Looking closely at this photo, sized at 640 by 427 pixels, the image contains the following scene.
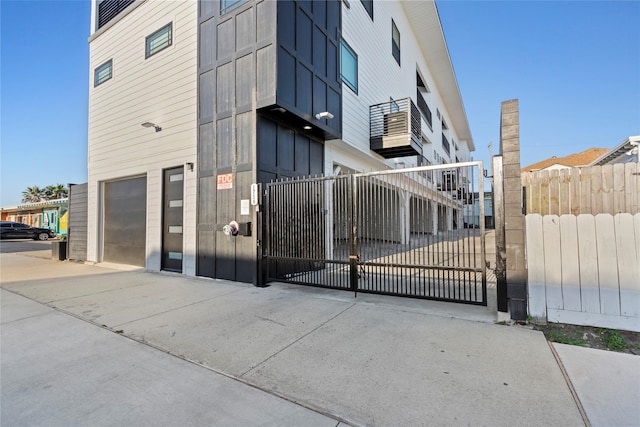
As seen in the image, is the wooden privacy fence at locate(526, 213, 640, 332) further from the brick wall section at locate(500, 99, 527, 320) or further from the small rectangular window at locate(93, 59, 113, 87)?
the small rectangular window at locate(93, 59, 113, 87)

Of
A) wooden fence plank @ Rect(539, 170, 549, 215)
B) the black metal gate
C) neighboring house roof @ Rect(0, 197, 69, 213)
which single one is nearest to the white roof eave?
the black metal gate

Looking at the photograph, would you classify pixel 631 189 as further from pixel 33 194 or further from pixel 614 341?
pixel 33 194

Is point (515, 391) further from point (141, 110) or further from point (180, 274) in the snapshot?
point (141, 110)

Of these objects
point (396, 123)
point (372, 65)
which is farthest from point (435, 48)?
point (396, 123)

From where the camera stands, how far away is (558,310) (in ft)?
11.5

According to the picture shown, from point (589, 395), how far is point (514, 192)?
2242 mm

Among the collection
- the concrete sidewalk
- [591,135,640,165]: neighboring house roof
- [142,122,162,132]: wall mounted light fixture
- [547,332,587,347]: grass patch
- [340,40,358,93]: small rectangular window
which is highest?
[340,40,358,93]: small rectangular window

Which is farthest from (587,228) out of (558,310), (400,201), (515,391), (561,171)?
(400,201)

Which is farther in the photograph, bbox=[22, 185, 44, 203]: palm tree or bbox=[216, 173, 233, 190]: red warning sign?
bbox=[22, 185, 44, 203]: palm tree

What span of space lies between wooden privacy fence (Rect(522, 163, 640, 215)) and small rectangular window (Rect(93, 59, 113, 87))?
12373 millimetres

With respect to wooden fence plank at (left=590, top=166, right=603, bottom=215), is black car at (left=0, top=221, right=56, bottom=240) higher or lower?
lower

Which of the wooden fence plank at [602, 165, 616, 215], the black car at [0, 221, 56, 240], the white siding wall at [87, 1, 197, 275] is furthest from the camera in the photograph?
the black car at [0, 221, 56, 240]

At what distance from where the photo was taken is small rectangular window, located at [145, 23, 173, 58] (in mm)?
8103

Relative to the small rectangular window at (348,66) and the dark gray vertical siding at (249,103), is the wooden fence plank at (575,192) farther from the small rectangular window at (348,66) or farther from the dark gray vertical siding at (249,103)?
the small rectangular window at (348,66)
